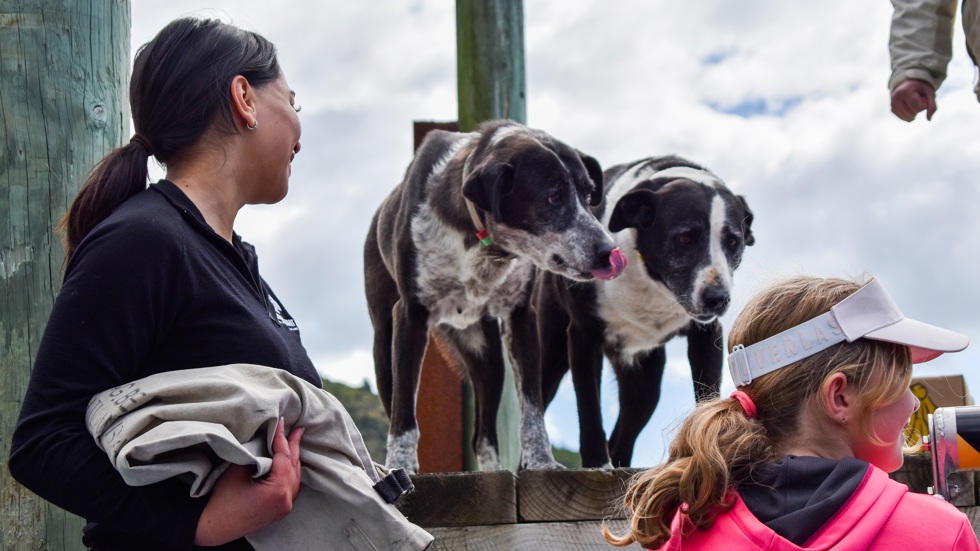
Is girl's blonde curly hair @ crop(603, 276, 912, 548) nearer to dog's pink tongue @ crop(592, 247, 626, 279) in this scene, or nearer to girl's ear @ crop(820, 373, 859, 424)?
girl's ear @ crop(820, 373, 859, 424)

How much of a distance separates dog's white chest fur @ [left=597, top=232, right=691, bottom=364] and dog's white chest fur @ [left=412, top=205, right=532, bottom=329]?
0.46 metres

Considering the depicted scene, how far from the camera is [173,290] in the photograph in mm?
1721

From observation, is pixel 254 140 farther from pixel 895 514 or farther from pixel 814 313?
pixel 895 514

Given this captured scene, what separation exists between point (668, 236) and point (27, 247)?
2.58m

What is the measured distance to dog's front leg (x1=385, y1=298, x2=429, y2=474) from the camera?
427cm

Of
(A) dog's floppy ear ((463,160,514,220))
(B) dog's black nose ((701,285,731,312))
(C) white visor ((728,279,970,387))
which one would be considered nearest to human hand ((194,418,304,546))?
(C) white visor ((728,279,970,387))

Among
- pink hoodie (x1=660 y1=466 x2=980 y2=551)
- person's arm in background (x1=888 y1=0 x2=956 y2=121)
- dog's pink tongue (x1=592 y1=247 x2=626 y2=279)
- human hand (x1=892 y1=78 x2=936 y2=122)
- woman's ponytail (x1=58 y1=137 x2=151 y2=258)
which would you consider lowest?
pink hoodie (x1=660 y1=466 x2=980 y2=551)

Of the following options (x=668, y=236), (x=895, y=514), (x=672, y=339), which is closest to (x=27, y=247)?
(x=895, y=514)

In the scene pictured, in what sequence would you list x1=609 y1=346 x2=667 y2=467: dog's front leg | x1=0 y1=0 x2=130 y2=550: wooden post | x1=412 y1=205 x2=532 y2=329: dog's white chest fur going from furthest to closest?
x1=609 y1=346 x2=667 y2=467: dog's front leg, x1=412 y1=205 x2=532 y2=329: dog's white chest fur, x1=0 y1=0 x2=130 y2=550: wooden post

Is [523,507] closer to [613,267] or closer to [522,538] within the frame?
[522,538]

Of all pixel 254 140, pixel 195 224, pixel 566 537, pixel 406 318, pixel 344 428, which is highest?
pixel 254 140

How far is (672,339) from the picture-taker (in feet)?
16.0

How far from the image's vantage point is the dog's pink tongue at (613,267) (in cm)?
422

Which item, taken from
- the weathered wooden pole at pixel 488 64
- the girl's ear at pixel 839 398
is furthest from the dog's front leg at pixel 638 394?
the girl's ear at pixel 839 398
